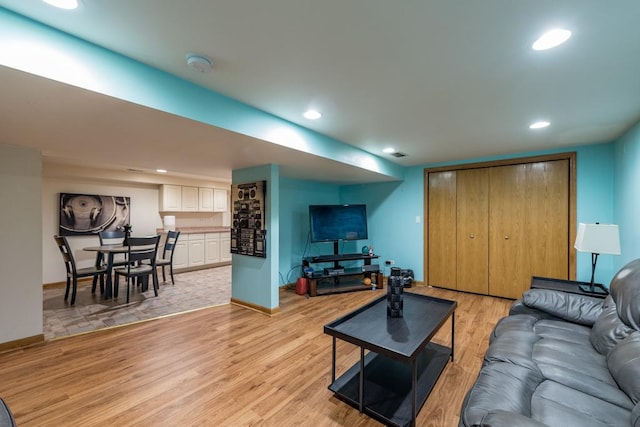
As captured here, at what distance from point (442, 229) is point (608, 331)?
298 centimetres

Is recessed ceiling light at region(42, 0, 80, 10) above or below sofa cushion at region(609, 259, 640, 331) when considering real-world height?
above

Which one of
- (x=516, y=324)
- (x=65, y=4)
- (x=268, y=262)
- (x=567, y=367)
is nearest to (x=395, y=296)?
(x=516, y=324)

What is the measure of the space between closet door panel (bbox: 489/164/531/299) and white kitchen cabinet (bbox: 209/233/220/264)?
218 inches

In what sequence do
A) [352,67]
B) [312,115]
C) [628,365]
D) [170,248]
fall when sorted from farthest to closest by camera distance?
[170,248], [312,115], [352,67], [628,365]

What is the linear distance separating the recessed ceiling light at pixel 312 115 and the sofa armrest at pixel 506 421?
222cm

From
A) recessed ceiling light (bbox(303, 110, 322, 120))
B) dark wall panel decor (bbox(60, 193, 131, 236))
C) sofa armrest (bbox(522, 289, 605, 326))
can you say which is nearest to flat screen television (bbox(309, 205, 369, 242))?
recessed ceiling light (bbox(303, 110, 322, 120))

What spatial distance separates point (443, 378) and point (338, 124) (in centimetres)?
234

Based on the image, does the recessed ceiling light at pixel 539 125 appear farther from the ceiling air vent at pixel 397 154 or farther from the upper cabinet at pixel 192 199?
the upper cabinet at pixel 192 199

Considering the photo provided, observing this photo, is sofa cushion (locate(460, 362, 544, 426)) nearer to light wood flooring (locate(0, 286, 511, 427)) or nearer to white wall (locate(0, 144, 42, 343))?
light wood flooring (locate(0, 286, 511, 427))

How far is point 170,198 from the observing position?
5.88 meters

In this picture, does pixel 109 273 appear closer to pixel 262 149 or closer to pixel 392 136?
pixel 262 149

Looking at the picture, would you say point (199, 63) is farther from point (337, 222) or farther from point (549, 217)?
point (549, 217)

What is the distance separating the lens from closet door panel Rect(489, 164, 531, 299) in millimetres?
3891

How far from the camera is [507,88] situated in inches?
76.6
